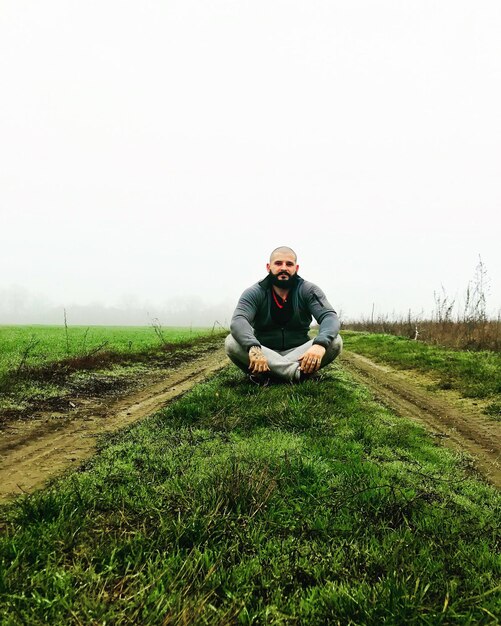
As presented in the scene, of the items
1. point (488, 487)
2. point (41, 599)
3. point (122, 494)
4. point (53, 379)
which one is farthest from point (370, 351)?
point (41, 599)

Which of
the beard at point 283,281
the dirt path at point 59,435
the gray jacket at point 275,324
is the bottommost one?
the dirt path at point 59,435

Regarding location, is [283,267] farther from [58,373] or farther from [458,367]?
[58,373]

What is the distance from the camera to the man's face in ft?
20.7

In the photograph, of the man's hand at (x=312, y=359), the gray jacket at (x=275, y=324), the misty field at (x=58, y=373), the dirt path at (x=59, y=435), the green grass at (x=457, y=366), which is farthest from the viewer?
the green grass at (x=457, y=366)

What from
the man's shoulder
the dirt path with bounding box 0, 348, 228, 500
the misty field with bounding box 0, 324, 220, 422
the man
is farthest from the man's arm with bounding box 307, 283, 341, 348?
the misty field with bounding box 0, 324, 220, 422

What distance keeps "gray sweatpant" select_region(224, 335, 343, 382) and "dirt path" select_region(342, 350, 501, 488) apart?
3.72 ft

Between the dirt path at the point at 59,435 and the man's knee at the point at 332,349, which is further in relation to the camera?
the man's knee at the point at 332,349

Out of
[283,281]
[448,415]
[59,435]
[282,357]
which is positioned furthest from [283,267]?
[59,435]

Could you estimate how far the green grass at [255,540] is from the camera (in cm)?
157

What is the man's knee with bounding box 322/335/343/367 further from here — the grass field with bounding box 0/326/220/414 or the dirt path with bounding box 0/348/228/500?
the grass field with bounding box 0/326/220/414

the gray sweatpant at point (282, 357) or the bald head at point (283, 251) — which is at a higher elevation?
the bald head at point (283, 251)

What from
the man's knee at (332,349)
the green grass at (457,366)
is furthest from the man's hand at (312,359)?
the green grass at (457,366)

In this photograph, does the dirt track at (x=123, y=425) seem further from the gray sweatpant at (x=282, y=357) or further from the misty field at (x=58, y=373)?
the gray sweatpant at (x=282, y=357)

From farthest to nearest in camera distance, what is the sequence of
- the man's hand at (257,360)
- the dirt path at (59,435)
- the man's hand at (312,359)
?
the man's hand at (312,359) → the man's hand at (257,360) → the dirt path at (59,435)
